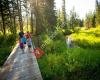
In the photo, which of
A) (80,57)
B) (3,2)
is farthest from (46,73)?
(3,2)

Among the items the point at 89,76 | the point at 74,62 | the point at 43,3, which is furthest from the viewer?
the point at 43,3

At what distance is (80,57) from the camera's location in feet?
34.2

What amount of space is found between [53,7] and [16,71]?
1699 inches

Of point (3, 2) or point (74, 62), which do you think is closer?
point (74, 62)

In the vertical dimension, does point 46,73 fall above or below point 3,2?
below

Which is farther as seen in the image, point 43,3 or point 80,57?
point 43,3

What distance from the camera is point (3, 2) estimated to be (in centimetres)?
3541

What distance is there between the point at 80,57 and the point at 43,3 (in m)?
39.7

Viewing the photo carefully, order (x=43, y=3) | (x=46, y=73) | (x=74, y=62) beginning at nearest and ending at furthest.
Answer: (x=46, y=73) → (x=74, y=62) → (x=43, y=3)

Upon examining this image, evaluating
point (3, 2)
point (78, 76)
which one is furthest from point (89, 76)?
point (3, 2)

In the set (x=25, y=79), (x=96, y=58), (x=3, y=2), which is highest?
(x=3, y=2)

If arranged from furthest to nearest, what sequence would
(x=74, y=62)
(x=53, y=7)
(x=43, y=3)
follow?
(x=53, y=7), (x=43, y=3), (x=74, y=62)

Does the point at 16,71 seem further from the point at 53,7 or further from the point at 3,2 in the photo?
the point at 53,7

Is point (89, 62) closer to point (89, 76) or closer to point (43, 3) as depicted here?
point (89, 76)
